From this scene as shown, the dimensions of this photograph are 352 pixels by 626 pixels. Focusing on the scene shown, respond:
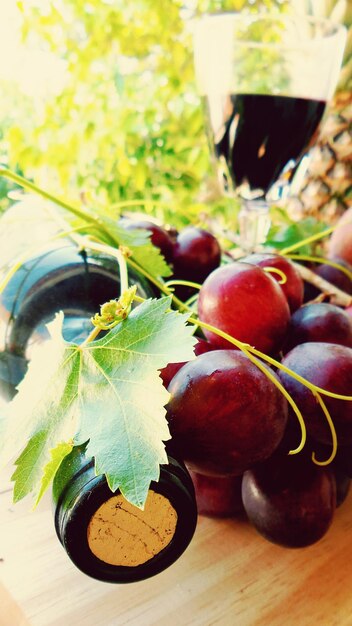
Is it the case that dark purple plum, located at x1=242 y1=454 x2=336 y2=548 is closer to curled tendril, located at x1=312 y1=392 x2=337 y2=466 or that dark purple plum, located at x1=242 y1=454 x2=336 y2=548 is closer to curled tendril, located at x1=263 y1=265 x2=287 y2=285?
curled tendril, located at x1=312 y1=392 x2=337 y2=466

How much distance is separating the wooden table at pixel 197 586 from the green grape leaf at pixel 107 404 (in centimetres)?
8

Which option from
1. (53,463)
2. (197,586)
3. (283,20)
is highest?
(283,20)

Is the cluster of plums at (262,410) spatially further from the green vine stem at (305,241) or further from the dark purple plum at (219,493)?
the green vine stem at (305,241)

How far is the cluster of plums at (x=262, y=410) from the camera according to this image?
256mm

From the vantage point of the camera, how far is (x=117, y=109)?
3.21ft

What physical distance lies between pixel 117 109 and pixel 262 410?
2.81ft

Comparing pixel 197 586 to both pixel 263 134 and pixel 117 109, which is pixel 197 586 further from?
pixel 117 109

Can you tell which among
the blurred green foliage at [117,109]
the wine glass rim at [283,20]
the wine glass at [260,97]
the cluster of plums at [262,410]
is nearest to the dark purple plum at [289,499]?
the cluster of plums at [262,410]

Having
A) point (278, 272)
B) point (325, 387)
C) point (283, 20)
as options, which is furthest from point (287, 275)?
point (283, 20)

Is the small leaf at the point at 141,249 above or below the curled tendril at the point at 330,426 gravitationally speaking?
above

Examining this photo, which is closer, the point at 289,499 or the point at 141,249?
the point at 289,499

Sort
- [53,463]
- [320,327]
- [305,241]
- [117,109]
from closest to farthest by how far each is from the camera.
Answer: [53,463], [320,327], [305,241], [117,109]

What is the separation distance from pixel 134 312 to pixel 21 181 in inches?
6.3

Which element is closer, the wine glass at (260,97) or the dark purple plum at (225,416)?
the dark purple plum at (225,416)
